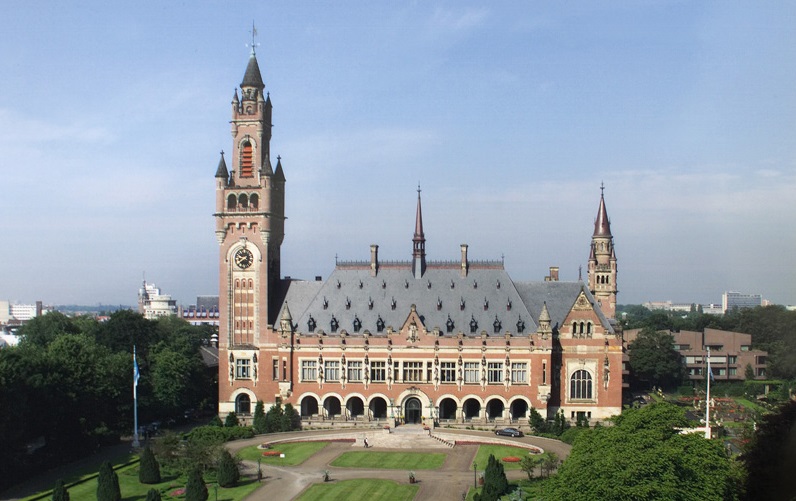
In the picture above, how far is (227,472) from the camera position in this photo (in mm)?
74312

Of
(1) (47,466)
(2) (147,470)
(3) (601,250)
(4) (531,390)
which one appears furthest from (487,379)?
(1) (47,466)

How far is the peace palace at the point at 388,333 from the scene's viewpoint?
103 metres

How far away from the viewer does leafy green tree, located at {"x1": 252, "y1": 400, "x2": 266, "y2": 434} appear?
100m

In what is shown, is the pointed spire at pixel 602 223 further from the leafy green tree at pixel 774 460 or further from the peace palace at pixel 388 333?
the leafy green tree at pixel 774 460

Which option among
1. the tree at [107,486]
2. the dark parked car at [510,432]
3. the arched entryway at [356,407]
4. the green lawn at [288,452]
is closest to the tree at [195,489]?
the tree at [107,486]

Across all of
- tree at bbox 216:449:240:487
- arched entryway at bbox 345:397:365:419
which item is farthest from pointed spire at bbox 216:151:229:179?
tree at bbox 216:449:240:487

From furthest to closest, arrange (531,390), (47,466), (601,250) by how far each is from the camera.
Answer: (601,250), (531,390), (47,466)

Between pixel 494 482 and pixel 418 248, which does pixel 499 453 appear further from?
pixel 418 248

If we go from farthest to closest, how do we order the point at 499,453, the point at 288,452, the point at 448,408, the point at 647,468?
the point at 448,408, the point at 288,452, the point at 499,453, the point at 647,468

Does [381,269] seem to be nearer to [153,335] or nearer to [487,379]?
[487,379]

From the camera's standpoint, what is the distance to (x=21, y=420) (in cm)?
7931

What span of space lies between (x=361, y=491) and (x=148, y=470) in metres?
19.3

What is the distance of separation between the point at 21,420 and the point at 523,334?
5521 cm

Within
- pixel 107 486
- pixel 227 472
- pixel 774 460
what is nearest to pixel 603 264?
pixel 227 472
